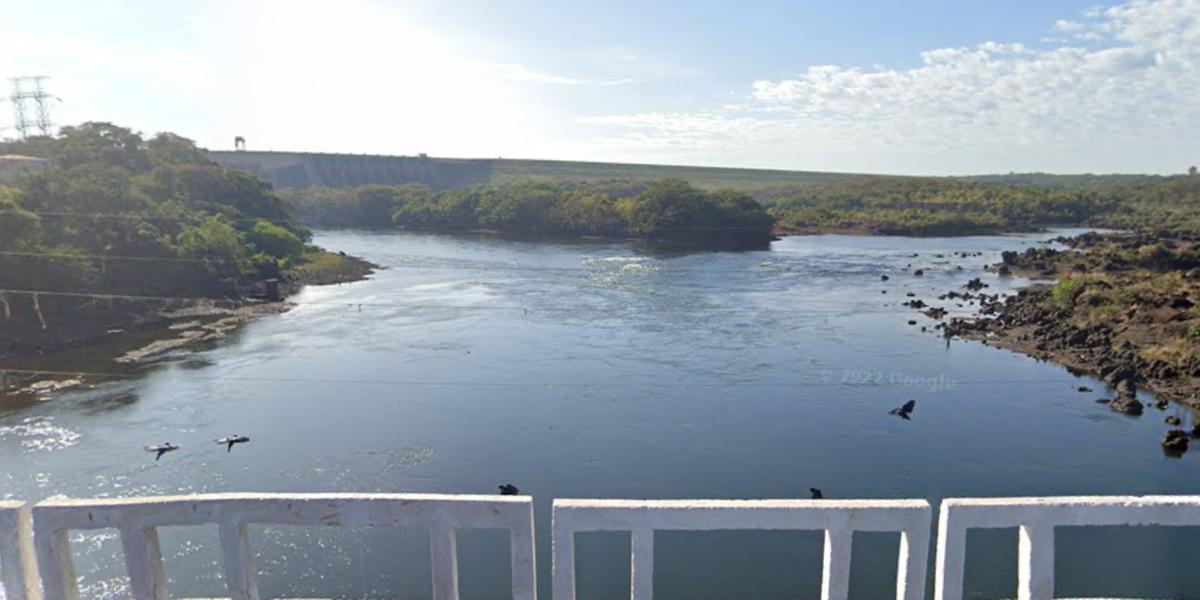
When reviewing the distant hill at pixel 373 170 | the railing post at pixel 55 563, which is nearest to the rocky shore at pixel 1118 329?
the railing post at pixel 55 563

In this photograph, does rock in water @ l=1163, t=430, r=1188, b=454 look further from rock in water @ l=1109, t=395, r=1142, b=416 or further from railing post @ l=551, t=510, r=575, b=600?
railing post @ l=551, t=510, r=575, b=600

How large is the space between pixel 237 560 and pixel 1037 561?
5.60 m

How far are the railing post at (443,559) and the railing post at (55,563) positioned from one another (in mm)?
2491

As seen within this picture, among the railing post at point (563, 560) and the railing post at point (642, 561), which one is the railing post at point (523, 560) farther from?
the railing post at point (642, 561)

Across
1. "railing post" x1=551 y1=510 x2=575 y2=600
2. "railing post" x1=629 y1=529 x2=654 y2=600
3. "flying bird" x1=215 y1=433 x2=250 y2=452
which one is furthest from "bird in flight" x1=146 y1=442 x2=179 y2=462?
Answer: "railing post" x1=629 y1=529 x2=654 y2=600

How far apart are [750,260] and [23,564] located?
203 ft

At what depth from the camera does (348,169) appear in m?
155

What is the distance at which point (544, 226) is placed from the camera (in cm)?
9206

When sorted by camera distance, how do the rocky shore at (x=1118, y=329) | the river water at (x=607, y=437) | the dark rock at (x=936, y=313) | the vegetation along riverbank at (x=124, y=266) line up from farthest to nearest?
the dark rock at (x=936, y=313) → the vegetation along riverbank at (x=124, y=266) → the rocky shore at (x=1118, y=329) → the river water at (x=607, y=437)

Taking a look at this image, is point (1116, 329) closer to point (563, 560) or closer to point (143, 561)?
point (563, 560)

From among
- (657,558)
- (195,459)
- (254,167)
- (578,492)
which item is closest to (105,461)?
(195,459)

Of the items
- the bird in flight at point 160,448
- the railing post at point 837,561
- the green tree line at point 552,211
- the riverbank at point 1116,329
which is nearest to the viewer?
the railing post at point 837,561

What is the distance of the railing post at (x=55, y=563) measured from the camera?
16.4 feet

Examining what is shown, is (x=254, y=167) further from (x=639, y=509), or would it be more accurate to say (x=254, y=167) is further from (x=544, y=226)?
(x=639, y=509)
